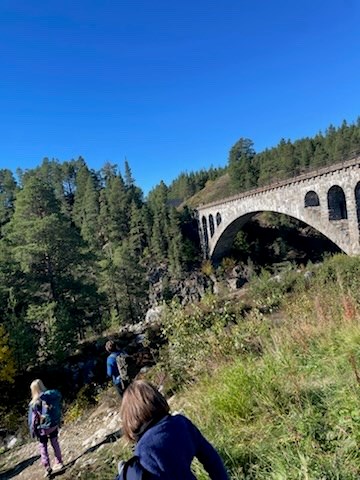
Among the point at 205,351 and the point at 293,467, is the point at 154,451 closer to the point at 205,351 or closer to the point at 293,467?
the point at 293,467

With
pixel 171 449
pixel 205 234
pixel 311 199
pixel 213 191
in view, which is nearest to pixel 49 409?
pixel 171 449

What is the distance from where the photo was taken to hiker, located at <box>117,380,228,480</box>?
5.34 feet

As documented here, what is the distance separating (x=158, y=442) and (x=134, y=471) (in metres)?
0.15

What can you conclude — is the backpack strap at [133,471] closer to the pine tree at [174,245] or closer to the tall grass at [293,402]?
the tall grass at [293,402]

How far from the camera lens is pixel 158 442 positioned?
1.66 m

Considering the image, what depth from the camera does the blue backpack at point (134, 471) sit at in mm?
1593

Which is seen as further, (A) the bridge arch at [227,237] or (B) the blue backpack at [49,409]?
(A) the bridge arch at [227,237]

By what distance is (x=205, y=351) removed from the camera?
460cm

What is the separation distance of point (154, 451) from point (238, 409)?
1.55m

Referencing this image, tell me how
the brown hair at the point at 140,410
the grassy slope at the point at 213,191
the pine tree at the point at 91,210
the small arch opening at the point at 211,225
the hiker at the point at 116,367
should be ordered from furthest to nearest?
the grassy slope at the point at 213,191 < the pine tree at the point at 91,210 < the small arch opening at the point at 211,225 < the hiker at the point at 116,367 < the brown hair at the point at 140,410

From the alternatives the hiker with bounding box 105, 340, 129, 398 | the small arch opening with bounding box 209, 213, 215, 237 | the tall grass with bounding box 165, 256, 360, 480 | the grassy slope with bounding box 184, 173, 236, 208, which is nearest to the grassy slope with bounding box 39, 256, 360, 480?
the tall grass with bounding box 165, 256, 360, 480

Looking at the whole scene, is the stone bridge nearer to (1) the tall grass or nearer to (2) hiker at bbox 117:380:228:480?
(1) the tall grass

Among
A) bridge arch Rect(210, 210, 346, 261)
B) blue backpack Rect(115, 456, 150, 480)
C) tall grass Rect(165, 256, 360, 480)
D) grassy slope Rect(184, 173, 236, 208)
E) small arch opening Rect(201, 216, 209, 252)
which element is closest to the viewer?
blue backpack Rect(115, 456, 150, 480)

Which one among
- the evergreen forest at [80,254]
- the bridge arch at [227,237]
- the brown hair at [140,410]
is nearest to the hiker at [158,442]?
the brown hair at [140,410]
